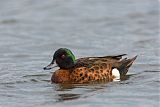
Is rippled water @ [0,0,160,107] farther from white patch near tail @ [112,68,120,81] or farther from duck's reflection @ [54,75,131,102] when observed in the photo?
white patch near tail @ [112,68,120,81]

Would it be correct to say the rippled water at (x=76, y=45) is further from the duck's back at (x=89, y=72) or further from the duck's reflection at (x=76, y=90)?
the duck's back at (x=89, y=72)

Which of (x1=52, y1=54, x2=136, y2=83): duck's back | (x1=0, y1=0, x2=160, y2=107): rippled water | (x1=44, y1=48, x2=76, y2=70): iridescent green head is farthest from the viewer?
(x1=44, y1=48, x2=76, y2=70): iridescent green head

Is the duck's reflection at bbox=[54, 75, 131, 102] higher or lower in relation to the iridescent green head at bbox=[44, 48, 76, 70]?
lower

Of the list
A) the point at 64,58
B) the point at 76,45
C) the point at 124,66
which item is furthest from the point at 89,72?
the point at 76,45

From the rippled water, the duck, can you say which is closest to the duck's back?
the duck

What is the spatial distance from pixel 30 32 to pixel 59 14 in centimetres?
309

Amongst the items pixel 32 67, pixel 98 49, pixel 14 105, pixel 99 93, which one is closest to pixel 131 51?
pixel 98 49

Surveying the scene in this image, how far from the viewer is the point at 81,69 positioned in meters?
15.7

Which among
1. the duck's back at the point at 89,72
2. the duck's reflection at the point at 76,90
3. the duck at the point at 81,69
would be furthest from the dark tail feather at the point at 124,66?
the duck's reflection at the point at 76,90

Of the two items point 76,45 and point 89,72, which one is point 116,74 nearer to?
point 89,72

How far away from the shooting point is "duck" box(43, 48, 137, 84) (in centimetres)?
1571

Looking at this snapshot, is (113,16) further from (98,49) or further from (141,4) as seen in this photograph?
(98,49)

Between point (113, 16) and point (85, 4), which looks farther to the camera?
point (85, 4)

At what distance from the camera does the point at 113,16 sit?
79.8ft
